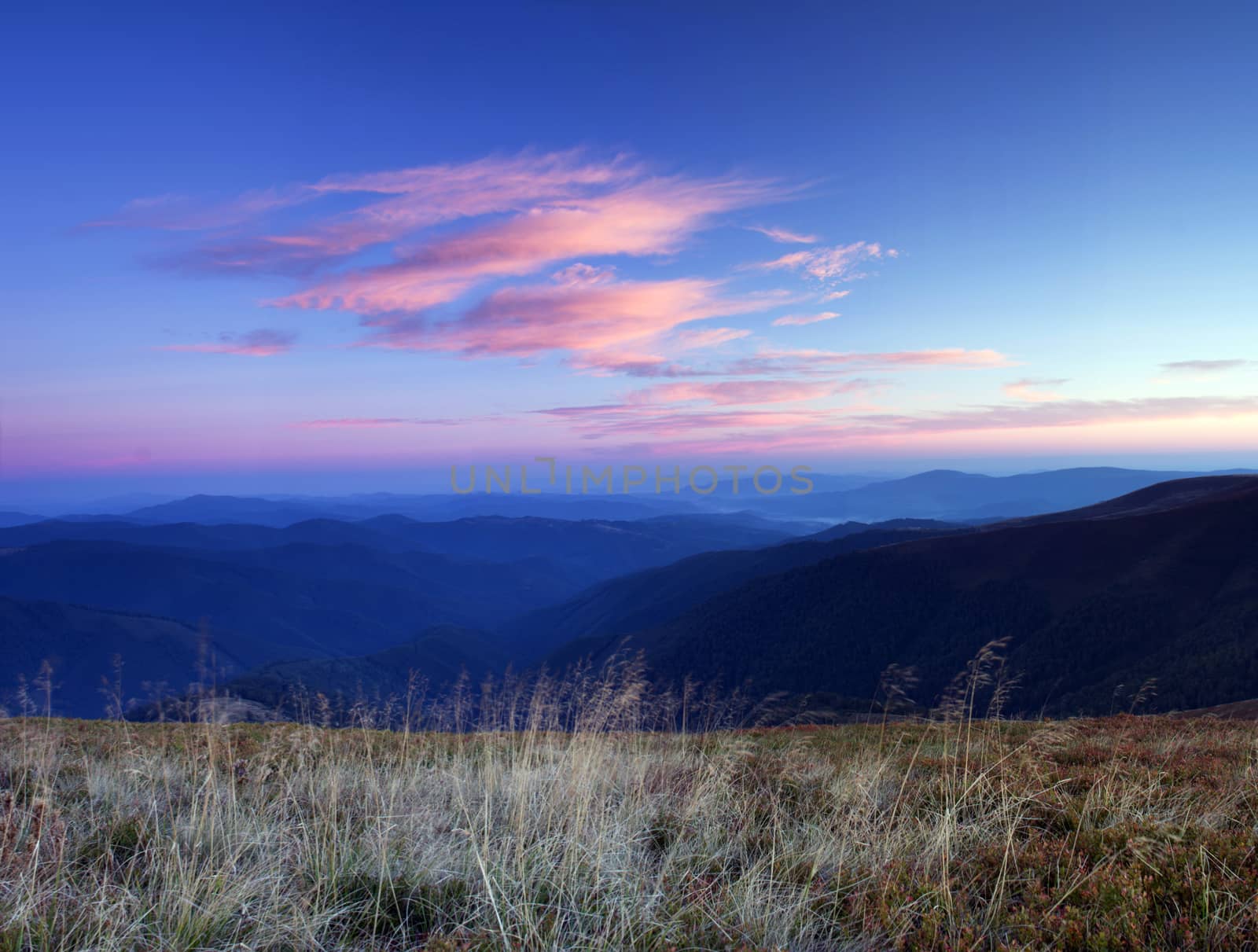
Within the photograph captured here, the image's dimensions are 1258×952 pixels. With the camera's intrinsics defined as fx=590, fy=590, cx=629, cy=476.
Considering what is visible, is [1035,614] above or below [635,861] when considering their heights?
below

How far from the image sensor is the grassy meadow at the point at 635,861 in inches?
111

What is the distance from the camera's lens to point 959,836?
3939 millimetres

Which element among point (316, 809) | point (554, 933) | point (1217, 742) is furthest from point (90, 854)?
point (1217, 742)

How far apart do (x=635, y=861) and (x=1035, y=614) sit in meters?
120

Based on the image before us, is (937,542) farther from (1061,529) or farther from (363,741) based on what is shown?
(363,741)

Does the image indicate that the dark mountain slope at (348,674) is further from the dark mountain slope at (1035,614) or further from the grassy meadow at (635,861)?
the grassy meadow at (635,861)

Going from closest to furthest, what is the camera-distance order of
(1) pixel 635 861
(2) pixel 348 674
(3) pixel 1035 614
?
(1) pixel 635 861
(3) pixel 1035 614
(2) pixel 348 674

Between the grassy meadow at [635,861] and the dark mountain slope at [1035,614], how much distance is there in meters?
65.8

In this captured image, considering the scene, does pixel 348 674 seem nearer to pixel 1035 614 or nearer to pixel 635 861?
pixel 1035 614

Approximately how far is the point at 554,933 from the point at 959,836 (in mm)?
2820

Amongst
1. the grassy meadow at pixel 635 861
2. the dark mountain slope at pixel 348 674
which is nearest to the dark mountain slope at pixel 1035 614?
the dark mountain slope at pixel 348 674

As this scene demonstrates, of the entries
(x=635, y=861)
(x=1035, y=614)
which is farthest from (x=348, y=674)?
(x=635, y=861)

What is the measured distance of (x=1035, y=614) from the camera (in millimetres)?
99750

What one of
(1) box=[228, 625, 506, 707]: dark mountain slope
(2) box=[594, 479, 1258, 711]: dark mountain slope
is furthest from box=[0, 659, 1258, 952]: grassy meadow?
(1) box=[228, 625, 506, 707]: dark mountain slope
